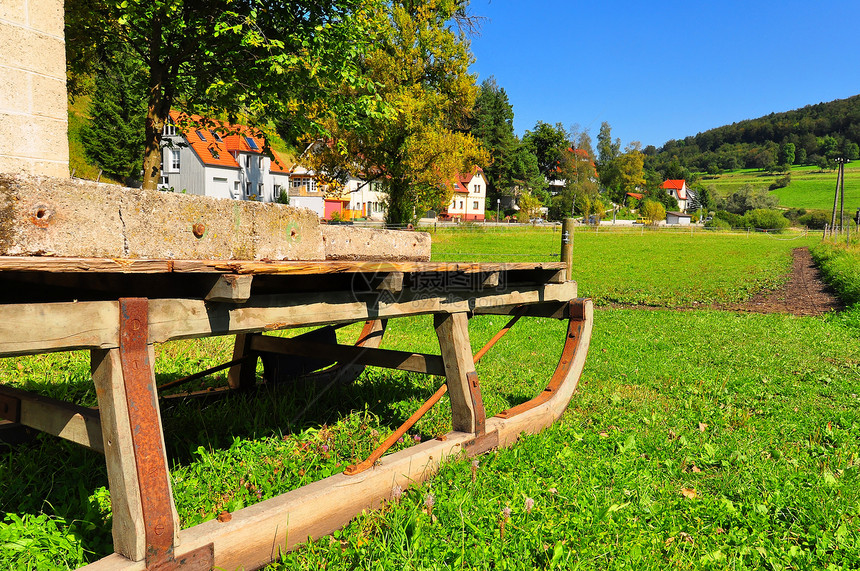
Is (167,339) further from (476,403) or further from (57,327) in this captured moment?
(476,403)

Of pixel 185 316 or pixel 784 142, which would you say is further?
pixel 784 142

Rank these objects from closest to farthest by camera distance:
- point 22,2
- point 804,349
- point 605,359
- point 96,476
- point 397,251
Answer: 1. point 22,2
2. point 96,476
3. point 397,251
4. point 605,359
5. point 804,349

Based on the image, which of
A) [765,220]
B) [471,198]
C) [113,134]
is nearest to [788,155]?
[765,220]

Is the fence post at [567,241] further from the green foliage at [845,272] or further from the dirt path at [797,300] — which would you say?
the green foliage at [845,272]

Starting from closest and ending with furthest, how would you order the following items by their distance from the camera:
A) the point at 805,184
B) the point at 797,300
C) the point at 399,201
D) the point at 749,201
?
the point at 797,300
the point at 399,201
the point at 749,201
the point at 805,184

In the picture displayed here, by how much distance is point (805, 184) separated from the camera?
385ft

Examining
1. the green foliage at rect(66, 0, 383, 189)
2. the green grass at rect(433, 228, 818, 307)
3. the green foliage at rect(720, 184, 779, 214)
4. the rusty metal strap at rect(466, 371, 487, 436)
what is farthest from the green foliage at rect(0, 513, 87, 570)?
the green foliage at rect(720, 184, 779, 214)

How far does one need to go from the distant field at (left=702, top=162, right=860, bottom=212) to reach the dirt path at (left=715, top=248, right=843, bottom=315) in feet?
290

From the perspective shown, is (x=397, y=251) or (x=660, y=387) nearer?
(x=397, y=251)

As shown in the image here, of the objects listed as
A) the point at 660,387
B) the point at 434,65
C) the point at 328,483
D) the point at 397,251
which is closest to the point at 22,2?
the point at 397,251

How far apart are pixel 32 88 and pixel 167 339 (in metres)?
1.64

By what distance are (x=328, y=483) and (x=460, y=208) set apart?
7781 centimetres

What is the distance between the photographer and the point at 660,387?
6.85 metres

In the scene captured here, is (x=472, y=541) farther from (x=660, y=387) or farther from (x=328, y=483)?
(x=660, y=387)
